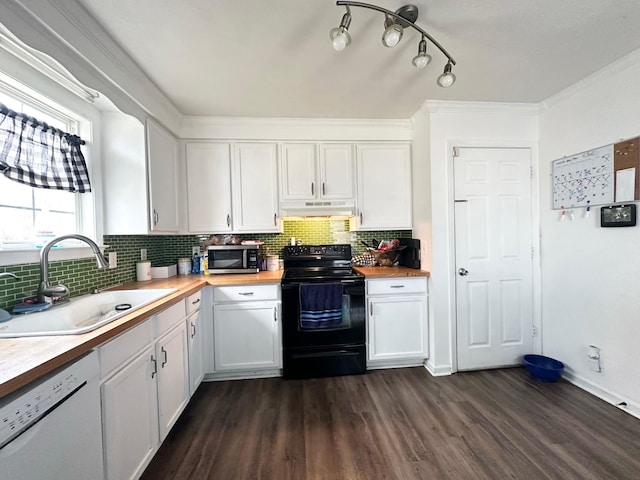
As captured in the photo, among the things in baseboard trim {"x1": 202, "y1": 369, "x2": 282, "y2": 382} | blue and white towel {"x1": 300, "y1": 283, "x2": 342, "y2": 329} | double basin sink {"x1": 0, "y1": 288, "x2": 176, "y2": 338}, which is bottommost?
baseboard trim {"x1": 202, "y1": 369, "x2": 282, "y2": 382}

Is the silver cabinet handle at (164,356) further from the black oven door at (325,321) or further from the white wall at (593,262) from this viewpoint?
the white wall at (593,262)

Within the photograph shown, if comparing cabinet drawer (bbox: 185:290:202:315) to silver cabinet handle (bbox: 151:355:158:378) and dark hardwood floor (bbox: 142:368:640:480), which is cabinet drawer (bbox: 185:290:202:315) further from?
dark hardwood floor (bbox: 142:368:640:480)

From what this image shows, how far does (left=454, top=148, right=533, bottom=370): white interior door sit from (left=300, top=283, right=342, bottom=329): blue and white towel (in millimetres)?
1103

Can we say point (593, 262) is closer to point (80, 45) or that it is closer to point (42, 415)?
point (42, 415)

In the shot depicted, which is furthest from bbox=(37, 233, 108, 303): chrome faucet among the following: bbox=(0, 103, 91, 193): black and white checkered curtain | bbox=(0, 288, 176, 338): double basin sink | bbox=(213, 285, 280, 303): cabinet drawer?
bbox=(213, 285, 280, 303): cabinet drawer

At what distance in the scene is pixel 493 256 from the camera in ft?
7.95

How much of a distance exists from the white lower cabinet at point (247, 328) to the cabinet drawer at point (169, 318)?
46 centimetres

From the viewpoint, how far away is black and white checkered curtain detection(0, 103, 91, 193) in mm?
1363

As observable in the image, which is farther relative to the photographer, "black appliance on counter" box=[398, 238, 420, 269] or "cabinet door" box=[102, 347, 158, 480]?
"black appliance on counter" box=[398, 238, 420, 269]

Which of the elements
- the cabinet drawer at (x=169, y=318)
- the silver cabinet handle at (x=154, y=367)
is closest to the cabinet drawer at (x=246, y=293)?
the cabinet drawer at (x=169, y=318)

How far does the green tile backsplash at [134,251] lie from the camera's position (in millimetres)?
1404

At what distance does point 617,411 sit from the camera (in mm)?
1826

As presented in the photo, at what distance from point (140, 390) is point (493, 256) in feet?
9.00

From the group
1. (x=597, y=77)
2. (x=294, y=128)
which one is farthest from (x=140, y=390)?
(x=597, y=77)
